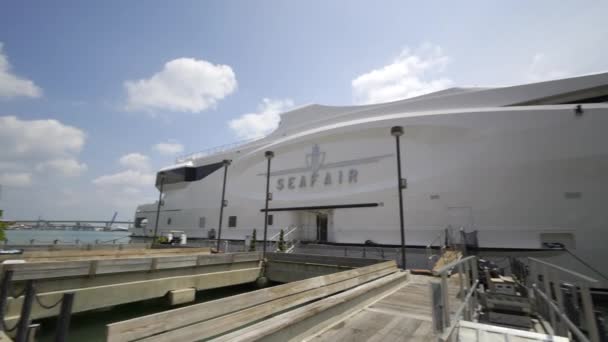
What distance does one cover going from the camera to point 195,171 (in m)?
33.8

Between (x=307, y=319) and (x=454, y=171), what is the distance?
1474 centimetres

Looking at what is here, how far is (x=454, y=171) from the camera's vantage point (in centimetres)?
1582

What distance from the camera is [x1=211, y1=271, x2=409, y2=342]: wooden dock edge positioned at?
2956 millimetres

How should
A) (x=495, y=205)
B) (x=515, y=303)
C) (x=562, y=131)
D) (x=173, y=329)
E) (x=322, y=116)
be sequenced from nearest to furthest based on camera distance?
(x=173, y=329) → (x=515, y=303) → (x=562, y=131) → (x=495, y=205) → (x=322, y=116)

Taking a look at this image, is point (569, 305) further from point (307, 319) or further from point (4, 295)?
point (4, 295)

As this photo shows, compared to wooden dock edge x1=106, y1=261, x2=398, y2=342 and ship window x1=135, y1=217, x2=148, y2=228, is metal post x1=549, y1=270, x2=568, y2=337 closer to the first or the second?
wooden dock edge x1=106, y1=261, x2=398, y2=342

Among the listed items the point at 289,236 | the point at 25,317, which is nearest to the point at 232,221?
the point at 289,236

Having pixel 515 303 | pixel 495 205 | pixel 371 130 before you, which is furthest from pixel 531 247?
pixel 371 130

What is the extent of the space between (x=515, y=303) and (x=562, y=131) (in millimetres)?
11087

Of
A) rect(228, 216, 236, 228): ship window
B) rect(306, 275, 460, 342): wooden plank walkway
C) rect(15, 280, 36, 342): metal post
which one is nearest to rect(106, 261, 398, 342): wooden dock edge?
rect(306, 275, 460, 342): wooden plank walkway

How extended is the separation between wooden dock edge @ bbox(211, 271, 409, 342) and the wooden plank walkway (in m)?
0.11

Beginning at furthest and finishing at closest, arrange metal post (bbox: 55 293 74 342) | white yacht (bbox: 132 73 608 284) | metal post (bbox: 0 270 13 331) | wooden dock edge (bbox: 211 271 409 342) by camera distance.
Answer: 1. white yacht (bbox: 132 73 608 284)
2. metal post (bbox: 0 270 13 331)
3. metal post (bbox: 55 293 74 342)
4. wooden dock edge (bbox: 211 271 409 342)

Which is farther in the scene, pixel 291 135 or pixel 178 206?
pixel 178 206

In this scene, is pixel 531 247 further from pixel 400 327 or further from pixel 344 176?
pixel 400 327
